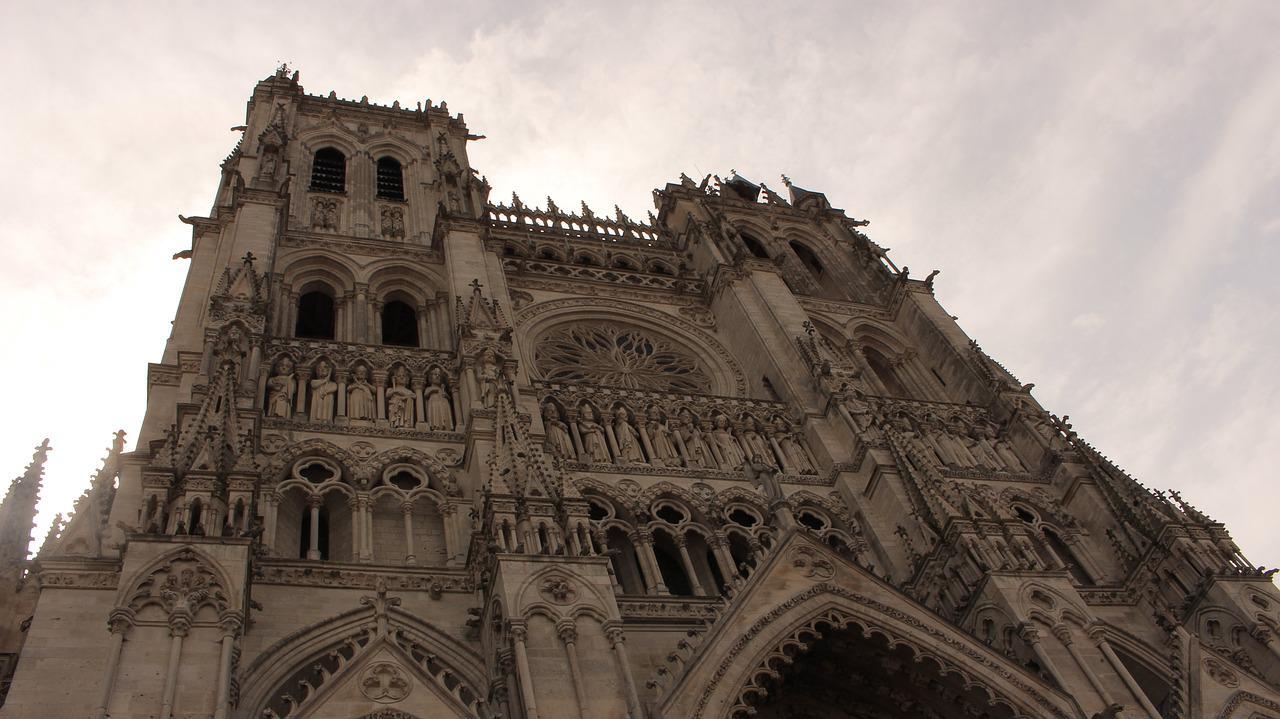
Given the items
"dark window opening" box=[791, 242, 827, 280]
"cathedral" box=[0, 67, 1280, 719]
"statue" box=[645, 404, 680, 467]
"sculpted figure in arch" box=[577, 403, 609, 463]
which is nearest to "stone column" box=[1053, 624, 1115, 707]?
"cathedral" box=[0, 67, 1280, 719]

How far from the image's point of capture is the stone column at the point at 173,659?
→ 983 centimetres

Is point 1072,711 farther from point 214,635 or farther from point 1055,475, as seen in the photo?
point 214,635

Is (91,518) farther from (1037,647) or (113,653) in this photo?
(1037,647)

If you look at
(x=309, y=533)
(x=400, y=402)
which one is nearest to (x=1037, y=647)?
(x=309, y=533)

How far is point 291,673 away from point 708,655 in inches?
174

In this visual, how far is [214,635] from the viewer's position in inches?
425

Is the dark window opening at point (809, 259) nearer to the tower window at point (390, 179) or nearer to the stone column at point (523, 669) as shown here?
the tower window at point (390, 179)

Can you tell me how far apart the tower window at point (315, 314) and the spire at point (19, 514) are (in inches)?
204

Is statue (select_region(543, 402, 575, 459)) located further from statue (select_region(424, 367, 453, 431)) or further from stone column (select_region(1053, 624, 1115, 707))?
stone column (select_region(1053, 624, 1115, 707))

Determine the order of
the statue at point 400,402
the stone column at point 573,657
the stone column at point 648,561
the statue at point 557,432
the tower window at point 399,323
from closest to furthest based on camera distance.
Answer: the stone column at point 573,657
the stone column at point 648,561
the statue at point 400,402
the statue at point 557,432
the tower window at point 399,323

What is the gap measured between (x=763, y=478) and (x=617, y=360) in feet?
23.2

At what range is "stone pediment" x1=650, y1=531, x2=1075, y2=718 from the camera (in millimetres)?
12172

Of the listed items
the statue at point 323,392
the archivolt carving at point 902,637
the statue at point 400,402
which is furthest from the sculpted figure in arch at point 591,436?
the archivolt carving at point 902,637

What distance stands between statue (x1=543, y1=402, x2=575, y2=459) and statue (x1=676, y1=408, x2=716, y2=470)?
192 cm
